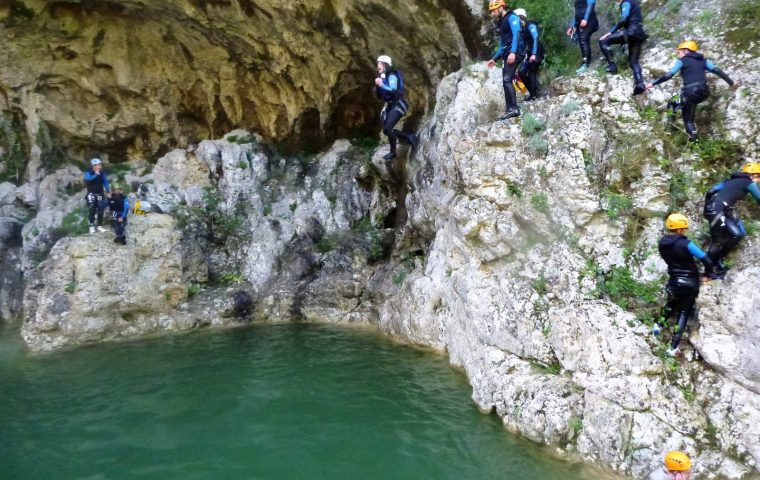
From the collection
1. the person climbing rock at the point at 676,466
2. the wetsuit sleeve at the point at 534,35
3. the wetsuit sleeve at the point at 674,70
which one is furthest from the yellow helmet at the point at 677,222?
the wetsuit sleeve at the point at 534,35

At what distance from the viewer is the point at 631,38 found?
8.89 metres

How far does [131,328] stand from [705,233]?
13599mm

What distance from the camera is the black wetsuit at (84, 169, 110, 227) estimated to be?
14.1m

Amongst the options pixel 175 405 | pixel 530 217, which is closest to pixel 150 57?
pixel 175 405

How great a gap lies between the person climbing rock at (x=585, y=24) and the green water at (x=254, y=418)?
687 centimetres

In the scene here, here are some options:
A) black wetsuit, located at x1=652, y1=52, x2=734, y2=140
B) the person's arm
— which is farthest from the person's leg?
the person's arm

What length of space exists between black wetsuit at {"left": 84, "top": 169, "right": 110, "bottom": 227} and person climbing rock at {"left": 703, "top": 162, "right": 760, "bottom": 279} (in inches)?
570

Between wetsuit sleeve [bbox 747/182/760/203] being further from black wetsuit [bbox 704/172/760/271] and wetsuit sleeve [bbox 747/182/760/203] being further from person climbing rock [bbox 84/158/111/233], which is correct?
person climbing rock [bbox 84/158/111/233]

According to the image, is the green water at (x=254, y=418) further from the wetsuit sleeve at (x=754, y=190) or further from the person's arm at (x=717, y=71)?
the person's arm at (x=717, y=71)

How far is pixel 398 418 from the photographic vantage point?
834 cm

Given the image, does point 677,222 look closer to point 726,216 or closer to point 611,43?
point 726,216

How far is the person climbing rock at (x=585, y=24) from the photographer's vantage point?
32.5 feet

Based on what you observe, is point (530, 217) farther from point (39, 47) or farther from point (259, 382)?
point (39, 47)

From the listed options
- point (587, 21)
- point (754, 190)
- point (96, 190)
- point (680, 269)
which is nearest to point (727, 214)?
point (754, 190)
